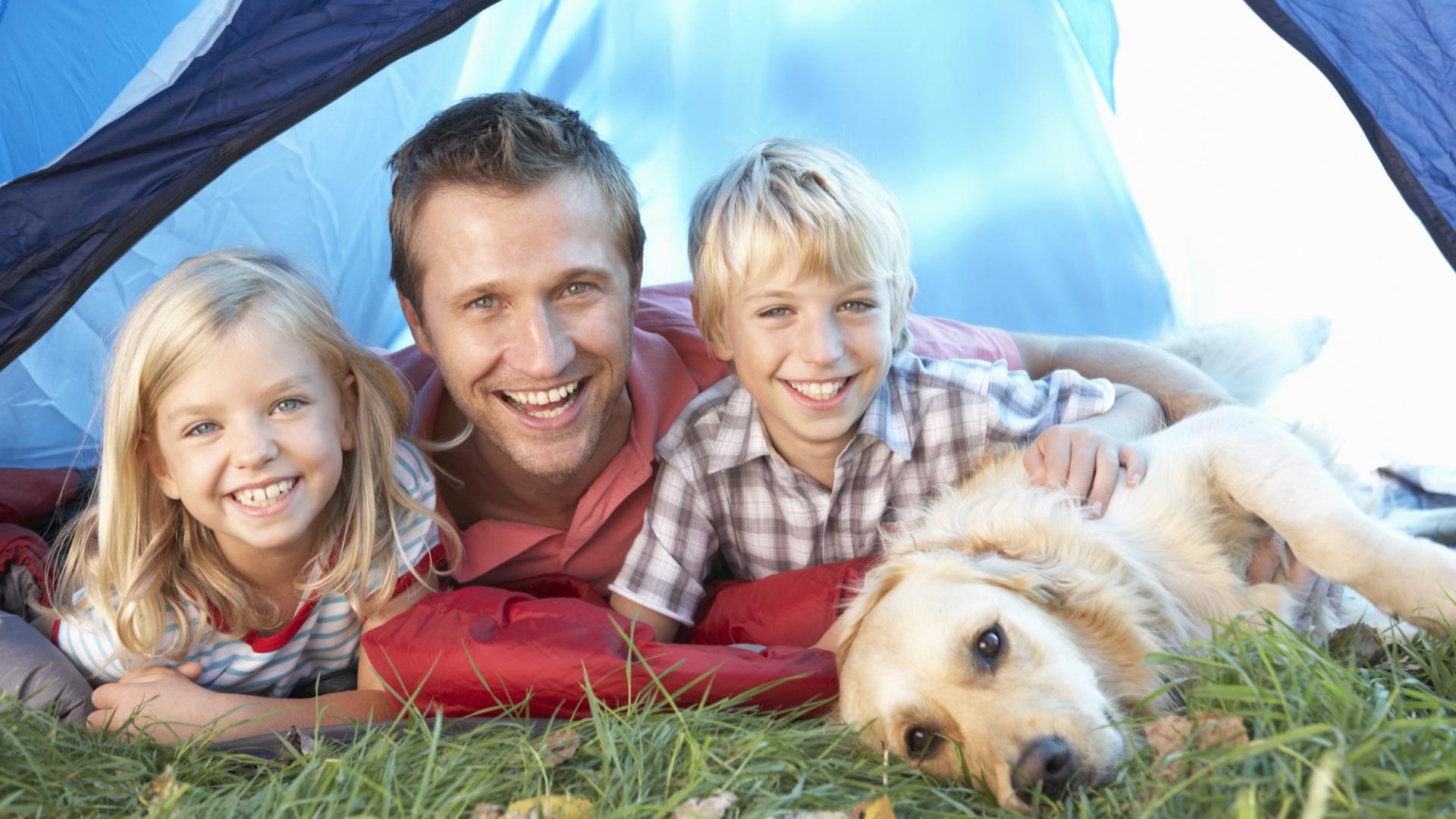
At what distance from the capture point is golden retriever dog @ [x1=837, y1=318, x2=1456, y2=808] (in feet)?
5.87

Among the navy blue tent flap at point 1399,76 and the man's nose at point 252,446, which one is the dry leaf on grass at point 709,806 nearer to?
the man's nose at point 252,446

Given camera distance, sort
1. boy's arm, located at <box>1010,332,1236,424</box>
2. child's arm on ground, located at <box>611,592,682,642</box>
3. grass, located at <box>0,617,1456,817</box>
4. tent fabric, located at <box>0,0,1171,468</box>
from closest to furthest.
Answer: grass, located at <box>0,617,1456,817</box>
child's arm on ground, located at <box>611,592,682,642</box>
boy's arm, located at <box>1010,332,1236,424</box>
tent fabric, located at <box>0,0,1171,468</box>

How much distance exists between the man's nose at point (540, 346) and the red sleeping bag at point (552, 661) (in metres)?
0.50

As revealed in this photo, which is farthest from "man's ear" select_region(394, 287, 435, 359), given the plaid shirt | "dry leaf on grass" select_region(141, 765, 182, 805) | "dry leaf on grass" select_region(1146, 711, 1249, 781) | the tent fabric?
"dry leaf on grass" select_region(1146, 711, 1249, 781)

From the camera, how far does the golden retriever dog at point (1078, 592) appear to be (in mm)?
1789

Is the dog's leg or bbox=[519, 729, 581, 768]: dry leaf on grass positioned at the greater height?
the dog's leg

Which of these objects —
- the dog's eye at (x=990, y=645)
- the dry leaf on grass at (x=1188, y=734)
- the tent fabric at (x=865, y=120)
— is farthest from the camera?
the tent fabric at (x=865, y=120)

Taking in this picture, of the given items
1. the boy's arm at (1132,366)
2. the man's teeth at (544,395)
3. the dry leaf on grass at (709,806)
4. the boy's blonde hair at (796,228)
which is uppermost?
the boy's blonde hair at (796,228)

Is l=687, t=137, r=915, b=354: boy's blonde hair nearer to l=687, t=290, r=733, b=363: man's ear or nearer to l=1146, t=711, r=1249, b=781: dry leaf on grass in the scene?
l=687, t=290, r=733, b=363: man's ear

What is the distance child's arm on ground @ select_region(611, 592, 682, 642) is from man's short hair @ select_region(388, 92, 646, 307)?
79 cm

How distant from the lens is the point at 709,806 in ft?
5.36

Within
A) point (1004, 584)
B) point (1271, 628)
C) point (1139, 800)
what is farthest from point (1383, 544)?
point (1139, 800)

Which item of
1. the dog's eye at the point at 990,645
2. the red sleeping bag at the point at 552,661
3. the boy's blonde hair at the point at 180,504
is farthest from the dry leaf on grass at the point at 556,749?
the boy's blonde hair at the point at 180,504

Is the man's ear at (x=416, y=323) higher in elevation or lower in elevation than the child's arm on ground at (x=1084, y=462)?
higher
